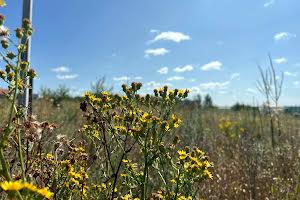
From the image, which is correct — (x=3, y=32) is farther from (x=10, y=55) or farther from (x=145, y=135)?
(x=145, y=135)

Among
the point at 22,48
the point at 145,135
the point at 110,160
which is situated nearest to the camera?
the point at 22,48

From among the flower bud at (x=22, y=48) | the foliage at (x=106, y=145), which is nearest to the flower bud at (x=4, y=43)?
the foliage at (x=106, y=145)

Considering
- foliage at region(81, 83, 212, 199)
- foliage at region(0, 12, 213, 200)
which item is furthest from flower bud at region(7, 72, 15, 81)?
foliage at region(81, 83, 212, 199)

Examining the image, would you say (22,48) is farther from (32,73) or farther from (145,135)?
(145,135)

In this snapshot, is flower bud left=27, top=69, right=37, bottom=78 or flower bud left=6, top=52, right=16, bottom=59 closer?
flower bud left=6, top=52, right=16, bottom=59

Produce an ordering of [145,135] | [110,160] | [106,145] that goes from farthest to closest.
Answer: [110,160] → [106,145] → [145,135]

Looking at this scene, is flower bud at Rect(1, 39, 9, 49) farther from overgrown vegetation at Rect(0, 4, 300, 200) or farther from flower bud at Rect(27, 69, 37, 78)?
flower bud at Rect(27, 69, 37, 78)

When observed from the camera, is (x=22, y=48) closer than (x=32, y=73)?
Yes

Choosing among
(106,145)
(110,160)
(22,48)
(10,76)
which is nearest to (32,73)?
(10,76)

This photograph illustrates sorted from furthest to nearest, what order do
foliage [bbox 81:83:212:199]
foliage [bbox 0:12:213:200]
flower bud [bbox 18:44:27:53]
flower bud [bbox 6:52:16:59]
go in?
foliage [bbox 81:83:212:199] < foliage [bbox 0:12:213:200] < flower bud [bbox 6:52:16:59] < flower bud [bbox 18:44:27:53]

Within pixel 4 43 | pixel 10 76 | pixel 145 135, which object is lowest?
pixel 145 135

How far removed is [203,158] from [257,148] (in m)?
2.17

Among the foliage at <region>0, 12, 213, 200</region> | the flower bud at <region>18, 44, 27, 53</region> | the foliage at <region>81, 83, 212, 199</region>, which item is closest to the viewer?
the flower bud at <region>18, 44, 27, 53</region>

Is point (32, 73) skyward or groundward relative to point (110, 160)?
skyward
